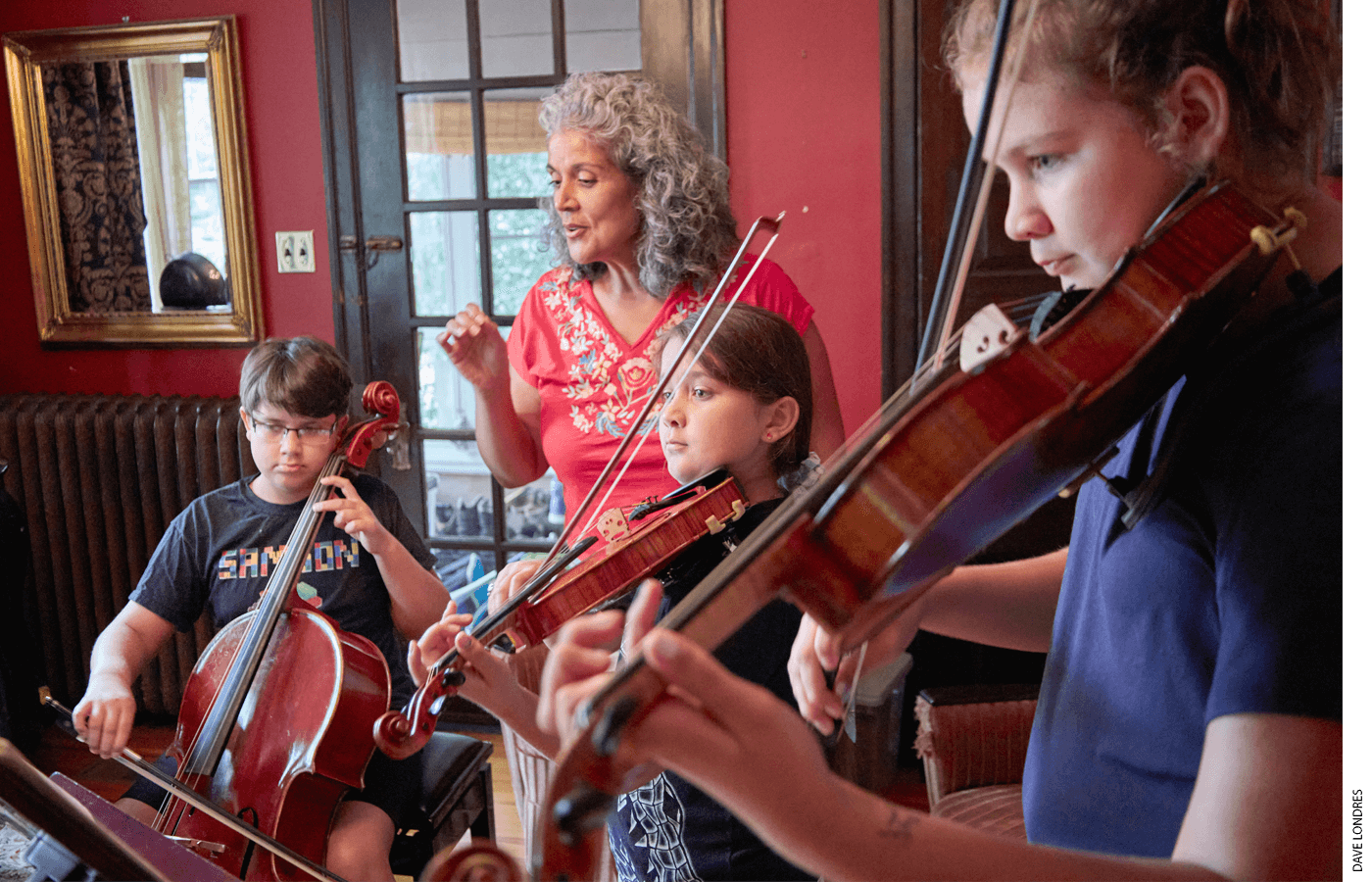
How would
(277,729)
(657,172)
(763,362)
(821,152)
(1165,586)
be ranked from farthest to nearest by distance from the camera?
(821,152) < (657,172) < (277,729) < (763,362) < (1165,586)

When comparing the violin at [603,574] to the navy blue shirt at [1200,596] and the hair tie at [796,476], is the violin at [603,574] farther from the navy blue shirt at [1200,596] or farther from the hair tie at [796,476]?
the navy blue shirt at [1200,596]

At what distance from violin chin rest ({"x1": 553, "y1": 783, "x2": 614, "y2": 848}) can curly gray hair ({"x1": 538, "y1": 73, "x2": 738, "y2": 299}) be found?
1.33 metres

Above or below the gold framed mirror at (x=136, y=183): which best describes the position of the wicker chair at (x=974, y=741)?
below

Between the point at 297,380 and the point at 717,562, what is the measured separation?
3.00ft

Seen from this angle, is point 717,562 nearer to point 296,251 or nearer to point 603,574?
point 603,574

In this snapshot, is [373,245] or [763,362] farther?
[373,245]

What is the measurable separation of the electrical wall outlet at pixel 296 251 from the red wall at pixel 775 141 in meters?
0.02

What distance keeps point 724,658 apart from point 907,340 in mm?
1567

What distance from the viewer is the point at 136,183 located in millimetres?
2994

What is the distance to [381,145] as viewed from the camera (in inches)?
111

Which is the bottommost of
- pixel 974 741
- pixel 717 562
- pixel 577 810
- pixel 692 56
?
pixel 974 741

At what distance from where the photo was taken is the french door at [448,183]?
8.77 ft

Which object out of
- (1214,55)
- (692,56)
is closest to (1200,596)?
(1214,55)

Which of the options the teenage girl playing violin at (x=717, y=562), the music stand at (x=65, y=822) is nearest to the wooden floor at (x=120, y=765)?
the teenage girl playing violin at (x=717, y=562)
